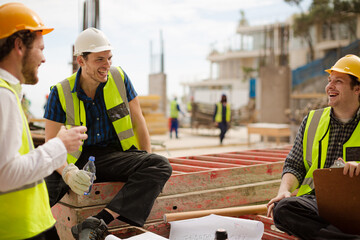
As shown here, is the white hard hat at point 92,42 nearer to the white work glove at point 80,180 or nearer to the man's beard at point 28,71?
the white work glove at point 80,180

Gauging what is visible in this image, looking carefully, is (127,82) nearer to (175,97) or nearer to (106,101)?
(106,101)

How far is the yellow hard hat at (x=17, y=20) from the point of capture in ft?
7.34

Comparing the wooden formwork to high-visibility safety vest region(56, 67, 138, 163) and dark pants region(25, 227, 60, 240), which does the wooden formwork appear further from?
dark pants region(25, 227, 60, 240)

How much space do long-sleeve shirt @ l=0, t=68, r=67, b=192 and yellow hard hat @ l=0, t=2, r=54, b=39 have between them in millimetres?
372

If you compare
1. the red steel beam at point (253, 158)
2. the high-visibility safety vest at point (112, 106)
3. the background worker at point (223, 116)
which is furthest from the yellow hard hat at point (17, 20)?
the background worker at point (223, 116)

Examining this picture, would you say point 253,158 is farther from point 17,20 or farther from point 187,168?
point 17,20

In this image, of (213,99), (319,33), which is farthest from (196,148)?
(213,99)

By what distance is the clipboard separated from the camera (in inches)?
121

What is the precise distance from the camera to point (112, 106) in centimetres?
409

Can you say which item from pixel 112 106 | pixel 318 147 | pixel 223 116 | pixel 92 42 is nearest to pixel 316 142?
pixel 318 147

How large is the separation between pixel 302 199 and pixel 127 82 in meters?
2.07

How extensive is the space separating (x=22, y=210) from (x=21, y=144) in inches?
14.2

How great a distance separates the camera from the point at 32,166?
2.10 m

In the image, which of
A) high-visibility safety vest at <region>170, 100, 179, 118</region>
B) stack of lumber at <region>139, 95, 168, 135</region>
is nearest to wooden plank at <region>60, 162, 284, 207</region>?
high-visibility safety vest at <region>170, 100, 179, 118</region>
